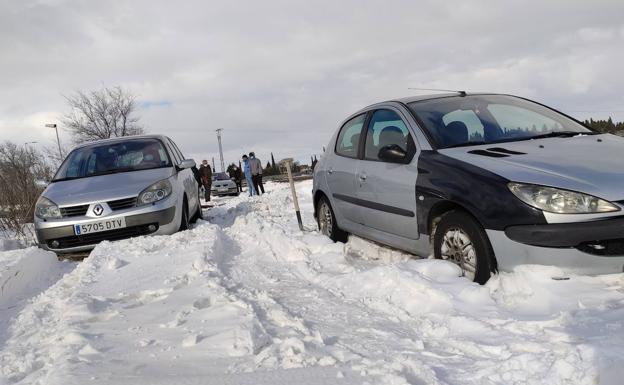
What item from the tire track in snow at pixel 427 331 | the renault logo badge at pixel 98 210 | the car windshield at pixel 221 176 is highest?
the renault logo badge at pixel 98 210

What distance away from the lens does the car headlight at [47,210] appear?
20.9ft

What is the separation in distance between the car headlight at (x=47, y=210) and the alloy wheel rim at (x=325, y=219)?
10.5ft

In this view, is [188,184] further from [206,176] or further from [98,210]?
[206,176]

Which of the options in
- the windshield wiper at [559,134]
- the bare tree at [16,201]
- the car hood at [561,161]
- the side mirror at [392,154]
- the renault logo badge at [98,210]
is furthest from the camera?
the bare tree at [16,201]

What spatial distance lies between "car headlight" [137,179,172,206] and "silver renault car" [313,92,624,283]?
7.67 feet

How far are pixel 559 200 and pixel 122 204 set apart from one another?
509 cm

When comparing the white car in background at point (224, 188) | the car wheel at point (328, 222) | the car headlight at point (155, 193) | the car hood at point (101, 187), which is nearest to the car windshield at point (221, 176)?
the white car in background at point (224, 188)

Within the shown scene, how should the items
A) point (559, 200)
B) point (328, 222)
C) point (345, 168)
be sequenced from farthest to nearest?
1. point (328, 222)
2. point (345, 168)
3. point (559, 200)

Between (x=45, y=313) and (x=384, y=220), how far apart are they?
9.47 feet

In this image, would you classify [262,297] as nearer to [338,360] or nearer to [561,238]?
[338,360]

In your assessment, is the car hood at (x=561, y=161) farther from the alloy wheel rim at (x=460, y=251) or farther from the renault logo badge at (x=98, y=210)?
the renault logo badge at (x=98, y=210)

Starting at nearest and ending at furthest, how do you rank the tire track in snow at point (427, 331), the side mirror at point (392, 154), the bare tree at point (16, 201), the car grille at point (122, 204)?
the tire track in snow at point (427, 331), the side mirror at point (392, 154), the car grille at point (122, 204), the bare tree at point (16, 201)

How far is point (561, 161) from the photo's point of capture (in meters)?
3.58

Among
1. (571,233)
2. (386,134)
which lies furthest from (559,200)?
(386,134)
